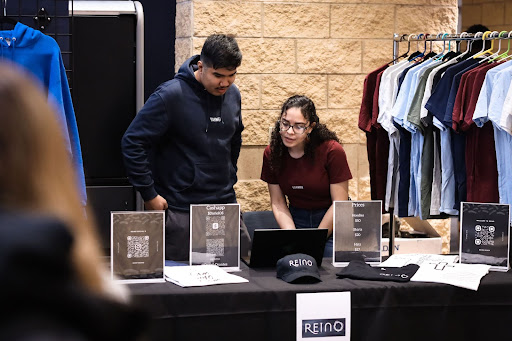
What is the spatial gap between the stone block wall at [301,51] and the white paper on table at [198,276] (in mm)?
1733

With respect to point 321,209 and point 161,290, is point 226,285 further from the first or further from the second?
point 321,209

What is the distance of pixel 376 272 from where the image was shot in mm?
2953

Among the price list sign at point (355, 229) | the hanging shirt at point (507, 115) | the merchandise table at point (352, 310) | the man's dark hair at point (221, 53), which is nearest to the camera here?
the merchandise table at point (352, 310)

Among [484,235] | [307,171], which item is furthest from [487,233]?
[307,171]

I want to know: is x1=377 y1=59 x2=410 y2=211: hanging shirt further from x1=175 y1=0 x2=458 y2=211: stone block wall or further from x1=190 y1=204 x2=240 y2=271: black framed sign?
x1=190 y1=204 x2=240 y2=271: black framed sign

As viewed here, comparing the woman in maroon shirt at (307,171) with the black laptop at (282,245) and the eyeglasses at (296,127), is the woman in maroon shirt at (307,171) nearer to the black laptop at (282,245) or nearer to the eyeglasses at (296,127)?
the eyeglasses at (296,127)

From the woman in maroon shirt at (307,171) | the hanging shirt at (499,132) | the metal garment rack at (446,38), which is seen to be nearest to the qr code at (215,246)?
the woman in maroon shirt at (307,171)

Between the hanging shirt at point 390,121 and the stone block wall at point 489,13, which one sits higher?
the stone block wall at point 489,13

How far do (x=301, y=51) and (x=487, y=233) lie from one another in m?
1.97

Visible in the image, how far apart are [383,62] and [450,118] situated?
103 centimetres

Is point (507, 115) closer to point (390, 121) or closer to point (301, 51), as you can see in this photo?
point (390, 121)

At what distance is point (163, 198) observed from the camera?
11.7 ft

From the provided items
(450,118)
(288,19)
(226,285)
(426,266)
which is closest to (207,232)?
(226,285)

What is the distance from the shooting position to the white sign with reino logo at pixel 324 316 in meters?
2.72
